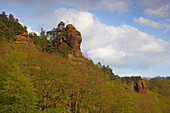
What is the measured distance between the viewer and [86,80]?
Result: 4184 centimetres

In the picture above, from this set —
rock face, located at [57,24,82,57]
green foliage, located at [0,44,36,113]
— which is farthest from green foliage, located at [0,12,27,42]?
green foliage, located at [0,44,36,113]

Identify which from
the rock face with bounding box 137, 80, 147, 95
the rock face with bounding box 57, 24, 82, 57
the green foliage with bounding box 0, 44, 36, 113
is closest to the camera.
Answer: the green foliage with bounding box 0, 44, 36, 113

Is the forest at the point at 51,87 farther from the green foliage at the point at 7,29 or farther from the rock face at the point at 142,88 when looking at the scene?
the rock face at the point at 142,88

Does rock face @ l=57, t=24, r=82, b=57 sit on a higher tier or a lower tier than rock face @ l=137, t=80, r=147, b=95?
higher

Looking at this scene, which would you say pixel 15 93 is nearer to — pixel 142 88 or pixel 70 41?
pixel 70 41

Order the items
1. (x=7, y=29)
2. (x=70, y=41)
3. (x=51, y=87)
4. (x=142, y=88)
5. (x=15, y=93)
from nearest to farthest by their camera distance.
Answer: (x=15, y=93) → (x=51, y=87) → (x=7, y=29) → (x=70, y=41) → (x=142, y=88)

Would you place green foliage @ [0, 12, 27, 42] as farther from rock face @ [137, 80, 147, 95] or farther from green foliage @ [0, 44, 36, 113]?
rock face @ [137, 80, 147, 95]

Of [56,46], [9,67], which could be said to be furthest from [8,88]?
[56,46]

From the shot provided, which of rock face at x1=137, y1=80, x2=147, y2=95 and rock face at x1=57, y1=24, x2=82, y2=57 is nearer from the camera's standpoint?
rock face at x1=57, y1=24, x2=82, y2=57

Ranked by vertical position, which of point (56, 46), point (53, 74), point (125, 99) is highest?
point (56, 46)

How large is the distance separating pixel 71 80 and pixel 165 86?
121 meters

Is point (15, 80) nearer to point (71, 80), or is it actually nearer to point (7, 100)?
point (7, 100)

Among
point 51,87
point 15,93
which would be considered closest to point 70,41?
point 51,87

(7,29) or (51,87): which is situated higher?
(7,29)
